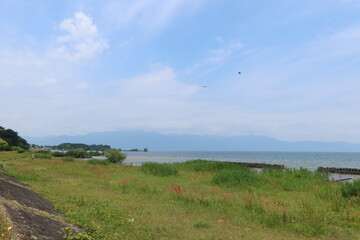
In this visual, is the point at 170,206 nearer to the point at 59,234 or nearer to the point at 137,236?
the point at 137,236

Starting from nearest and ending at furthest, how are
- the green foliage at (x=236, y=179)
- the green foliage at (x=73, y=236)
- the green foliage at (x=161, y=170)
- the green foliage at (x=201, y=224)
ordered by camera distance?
the green foliage at (x=73, y=236), the green foliage at (x=201, y=224), the green foliage at (x=236, y=179), the green foliage at (x=161, y=170)

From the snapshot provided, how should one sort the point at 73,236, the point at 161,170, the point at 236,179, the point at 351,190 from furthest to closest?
the point at 161,170 < the point at 236,179 < the point at 351,190 < the point at 73,236

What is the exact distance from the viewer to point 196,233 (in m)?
8.91

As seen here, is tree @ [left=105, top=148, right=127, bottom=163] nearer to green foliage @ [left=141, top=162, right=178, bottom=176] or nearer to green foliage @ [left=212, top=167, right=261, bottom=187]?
green foliage @ [left=141, top=162, right=178, bottom=176]

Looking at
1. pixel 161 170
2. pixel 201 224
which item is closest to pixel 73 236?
pixel 201 224

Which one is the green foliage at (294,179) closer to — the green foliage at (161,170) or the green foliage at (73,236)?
the green foliage at (161,170)

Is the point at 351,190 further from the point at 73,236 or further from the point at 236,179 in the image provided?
the point at 73,236

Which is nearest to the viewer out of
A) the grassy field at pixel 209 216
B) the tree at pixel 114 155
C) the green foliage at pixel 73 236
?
the green foliage at pixel 73 236

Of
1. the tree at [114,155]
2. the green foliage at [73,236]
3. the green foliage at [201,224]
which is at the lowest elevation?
the green foliage at [201,224]

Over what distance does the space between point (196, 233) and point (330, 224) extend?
5.91 metres

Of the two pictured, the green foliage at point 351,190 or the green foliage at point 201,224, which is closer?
the green foliage at point 201,224

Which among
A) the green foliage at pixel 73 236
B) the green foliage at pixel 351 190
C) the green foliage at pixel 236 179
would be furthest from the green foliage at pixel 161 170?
the green foliage at pixel 73 236

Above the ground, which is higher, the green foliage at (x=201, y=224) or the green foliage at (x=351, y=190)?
the green foliage at (x=351, y=190)

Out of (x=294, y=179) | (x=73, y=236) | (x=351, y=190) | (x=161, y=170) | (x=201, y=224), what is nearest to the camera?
(x=73, y=236)
